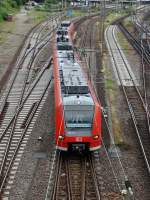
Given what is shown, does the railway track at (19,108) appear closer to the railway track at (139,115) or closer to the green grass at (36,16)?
the railway track at (139,115)

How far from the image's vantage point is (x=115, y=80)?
134 feet

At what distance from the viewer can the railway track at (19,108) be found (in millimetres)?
23359

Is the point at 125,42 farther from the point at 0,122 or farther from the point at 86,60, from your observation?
the point at 0,122

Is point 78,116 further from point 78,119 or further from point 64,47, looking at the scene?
point 64,47

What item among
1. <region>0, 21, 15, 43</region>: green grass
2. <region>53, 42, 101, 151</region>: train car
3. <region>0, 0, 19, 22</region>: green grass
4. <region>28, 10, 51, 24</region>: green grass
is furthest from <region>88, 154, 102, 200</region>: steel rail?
<region>28, 10, 51, 24</region>: green grass

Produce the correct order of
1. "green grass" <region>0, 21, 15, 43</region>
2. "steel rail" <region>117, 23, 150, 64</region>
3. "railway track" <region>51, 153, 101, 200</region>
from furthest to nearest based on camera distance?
"green grass" <region>0, 21, 15, 43</region> < "steel rail" <region>117, 23, 150, 64</region> < "railway track" <region>51, 153, 101, 200</region>

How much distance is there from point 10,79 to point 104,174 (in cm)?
2033

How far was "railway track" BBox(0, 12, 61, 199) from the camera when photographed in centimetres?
2336

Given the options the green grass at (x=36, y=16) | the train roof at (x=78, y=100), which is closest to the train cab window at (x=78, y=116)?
the train roof at (x=78, y=100)

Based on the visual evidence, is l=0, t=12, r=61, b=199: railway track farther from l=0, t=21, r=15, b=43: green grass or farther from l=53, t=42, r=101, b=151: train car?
l=0, t=21, r=15, b=43: green grass

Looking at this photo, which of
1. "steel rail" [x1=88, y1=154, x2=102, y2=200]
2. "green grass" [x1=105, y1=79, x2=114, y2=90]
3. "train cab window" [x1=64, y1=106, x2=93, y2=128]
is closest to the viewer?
Result: "steel rail" [x1=88, y1=154, x2=102, y2=200]

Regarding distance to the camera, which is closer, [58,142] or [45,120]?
[58,142]

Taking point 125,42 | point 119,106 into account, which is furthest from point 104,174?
point 125,42

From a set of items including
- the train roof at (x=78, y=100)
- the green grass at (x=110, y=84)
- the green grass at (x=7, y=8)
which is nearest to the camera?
the train roof at (x=78, y=100)
